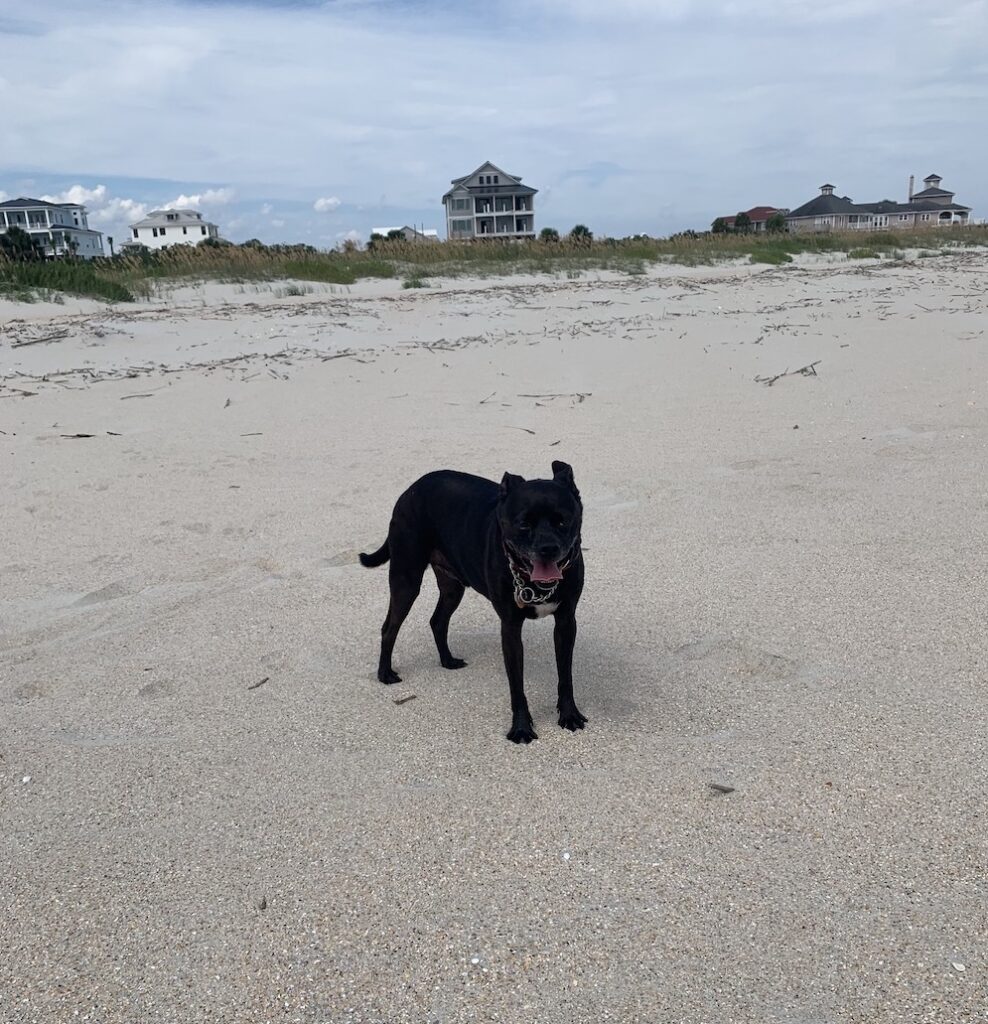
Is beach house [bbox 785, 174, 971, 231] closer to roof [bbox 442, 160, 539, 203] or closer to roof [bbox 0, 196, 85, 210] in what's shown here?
roof [bbox 442, 160, 539, 203]

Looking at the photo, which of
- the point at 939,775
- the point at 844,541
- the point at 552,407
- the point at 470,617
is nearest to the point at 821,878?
the point at 939,775

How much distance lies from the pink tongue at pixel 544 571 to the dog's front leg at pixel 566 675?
0.37 m

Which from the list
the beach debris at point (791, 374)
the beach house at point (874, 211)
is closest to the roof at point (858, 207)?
the beach house at point (874, 211)

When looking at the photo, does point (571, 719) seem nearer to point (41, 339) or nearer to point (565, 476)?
point (565, 476)

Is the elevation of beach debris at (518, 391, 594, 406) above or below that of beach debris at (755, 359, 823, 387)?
below

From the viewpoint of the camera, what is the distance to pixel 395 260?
17562mm

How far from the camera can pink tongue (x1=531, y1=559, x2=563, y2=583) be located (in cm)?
262

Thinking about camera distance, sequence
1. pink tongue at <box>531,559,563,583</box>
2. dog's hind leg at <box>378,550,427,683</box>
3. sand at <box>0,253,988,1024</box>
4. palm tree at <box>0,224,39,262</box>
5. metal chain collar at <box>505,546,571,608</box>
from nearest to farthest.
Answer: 1. sand at <box>0,253,988,1024</box>
2. pink tongue at <box>531,559,563,583</box>
3. metal chain collar at <box>505,546,571,608</box>
4. dog's hind leg at <box>378,550,427,683</box>
5. palm tree at <box>0,224,39,262</box>

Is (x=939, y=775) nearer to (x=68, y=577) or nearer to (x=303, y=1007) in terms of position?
(x=303, y=1007)

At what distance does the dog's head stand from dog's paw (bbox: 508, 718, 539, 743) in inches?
21.3

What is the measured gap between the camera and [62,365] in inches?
376

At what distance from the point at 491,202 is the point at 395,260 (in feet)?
171

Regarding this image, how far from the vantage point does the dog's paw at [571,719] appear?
3.01m

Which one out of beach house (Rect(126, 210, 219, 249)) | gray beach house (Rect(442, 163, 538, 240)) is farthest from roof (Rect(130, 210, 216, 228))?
gray beach house (Rect(442, 163, 538, 240))
